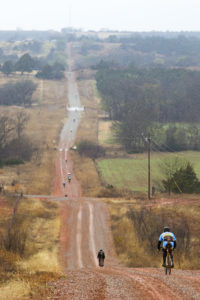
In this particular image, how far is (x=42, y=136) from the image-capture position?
9906cm

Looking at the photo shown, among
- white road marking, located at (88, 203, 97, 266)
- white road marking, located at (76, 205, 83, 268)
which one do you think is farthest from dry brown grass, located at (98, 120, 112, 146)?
white road marking, located at (76, 205, 83, 268)

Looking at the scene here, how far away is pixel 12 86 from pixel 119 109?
120 feet

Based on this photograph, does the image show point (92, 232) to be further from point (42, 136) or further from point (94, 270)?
point (42, 136)

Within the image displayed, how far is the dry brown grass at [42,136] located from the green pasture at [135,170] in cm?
889

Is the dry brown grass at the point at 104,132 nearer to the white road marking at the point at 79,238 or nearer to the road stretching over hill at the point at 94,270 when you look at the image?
the road stretching over hill at the point at 94,270

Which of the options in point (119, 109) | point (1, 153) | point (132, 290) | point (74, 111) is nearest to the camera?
point (132, 290)

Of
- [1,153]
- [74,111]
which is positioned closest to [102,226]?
[1,153]

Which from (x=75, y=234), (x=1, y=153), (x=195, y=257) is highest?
(x=1, y=153)

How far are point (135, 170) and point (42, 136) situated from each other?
1230 inches

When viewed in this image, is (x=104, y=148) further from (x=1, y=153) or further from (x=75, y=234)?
(x=75, y=234)

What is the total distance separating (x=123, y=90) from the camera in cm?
13250

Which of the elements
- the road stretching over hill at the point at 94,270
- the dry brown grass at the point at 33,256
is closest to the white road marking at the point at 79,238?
the road stretching over hill at the point at 94,270

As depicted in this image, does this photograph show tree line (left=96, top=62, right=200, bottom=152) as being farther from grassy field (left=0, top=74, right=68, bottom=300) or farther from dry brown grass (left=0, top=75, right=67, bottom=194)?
grassy field (left=0, top=74, right=68, bottom=300)

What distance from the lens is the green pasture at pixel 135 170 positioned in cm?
6496
